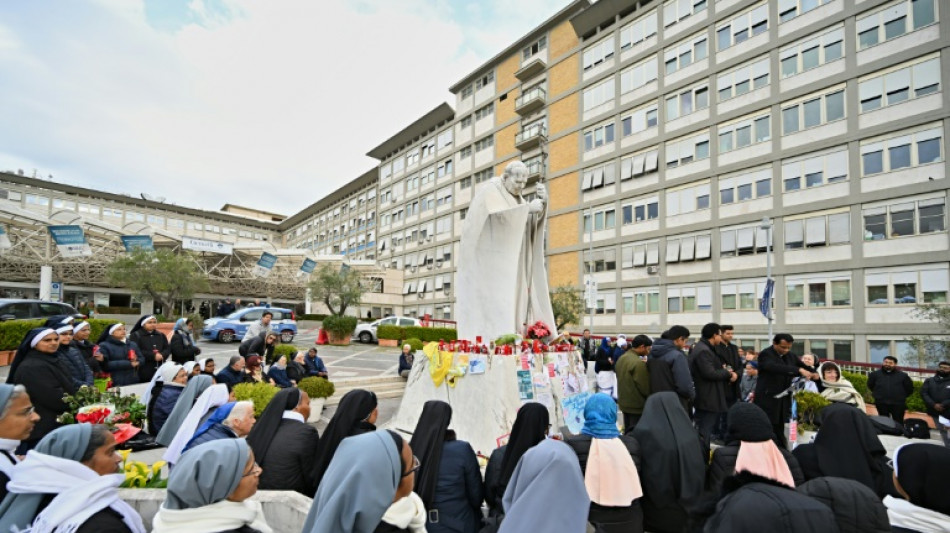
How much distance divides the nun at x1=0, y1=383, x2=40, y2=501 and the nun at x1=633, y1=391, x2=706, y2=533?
13.3ft

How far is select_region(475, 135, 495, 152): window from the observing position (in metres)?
39.8

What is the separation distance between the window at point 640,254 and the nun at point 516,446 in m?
25.3

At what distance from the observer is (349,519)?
2.12 metres

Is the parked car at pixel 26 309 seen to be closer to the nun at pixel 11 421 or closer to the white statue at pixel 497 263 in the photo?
the white statue at pixel 497 263

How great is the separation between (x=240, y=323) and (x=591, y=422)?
21421mm

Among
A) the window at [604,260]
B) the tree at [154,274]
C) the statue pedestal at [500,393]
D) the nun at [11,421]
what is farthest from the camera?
the window at [604,260]

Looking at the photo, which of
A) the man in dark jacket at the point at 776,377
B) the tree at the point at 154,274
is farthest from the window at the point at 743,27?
the tree at the point at 154,274

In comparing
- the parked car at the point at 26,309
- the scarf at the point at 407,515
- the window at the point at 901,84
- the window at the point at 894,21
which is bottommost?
the scarf at the point at 407,515

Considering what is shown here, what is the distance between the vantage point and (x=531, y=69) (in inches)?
1396

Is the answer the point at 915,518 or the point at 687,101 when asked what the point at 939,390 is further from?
the point at 687,101

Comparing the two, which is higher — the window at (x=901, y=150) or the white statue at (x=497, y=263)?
the window at (x=901, y=150)

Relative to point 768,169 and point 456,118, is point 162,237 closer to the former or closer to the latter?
point 456,118

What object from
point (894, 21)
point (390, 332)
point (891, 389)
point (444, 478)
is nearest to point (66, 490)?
point (444, 478)

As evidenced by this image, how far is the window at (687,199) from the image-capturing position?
24891 mm
